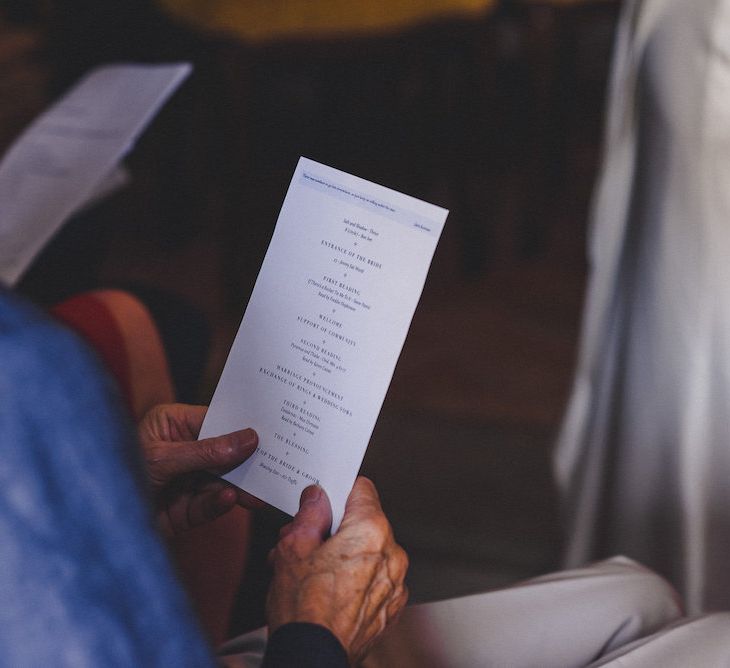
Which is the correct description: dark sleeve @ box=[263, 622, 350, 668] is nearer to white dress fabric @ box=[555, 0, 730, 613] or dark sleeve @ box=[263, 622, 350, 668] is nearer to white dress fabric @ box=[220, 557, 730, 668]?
white dress fabric @ box=[220, 557, 730, 668]

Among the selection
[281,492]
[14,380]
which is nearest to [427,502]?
[281,492]

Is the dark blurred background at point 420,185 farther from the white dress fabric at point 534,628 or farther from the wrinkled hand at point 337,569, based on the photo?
the wrinkled hand at point 337,569

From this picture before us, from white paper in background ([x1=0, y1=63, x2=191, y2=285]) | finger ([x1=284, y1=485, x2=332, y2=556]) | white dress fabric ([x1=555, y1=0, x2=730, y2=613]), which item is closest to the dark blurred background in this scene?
white paper in background ([x1=0, y1=63, x2=191, y2=285])

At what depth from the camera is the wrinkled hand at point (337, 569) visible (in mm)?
481

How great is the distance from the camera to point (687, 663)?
23.1 inches

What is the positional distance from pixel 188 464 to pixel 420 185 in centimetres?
194

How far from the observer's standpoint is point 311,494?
50 cm

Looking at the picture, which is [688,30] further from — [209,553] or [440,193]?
[440,193]

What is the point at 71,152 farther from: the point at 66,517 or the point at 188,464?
the point at 66,517

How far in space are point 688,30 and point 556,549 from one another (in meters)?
0.83

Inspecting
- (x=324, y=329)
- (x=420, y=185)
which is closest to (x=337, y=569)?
(x=324, y=329)

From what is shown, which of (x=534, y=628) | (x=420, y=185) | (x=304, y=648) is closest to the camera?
(x=304, y=648)

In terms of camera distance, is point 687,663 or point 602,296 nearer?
point 687,663

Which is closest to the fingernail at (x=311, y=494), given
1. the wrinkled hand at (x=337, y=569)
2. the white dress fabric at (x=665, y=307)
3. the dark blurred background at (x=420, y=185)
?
the wrinkled hand at (x=337, y=569)
